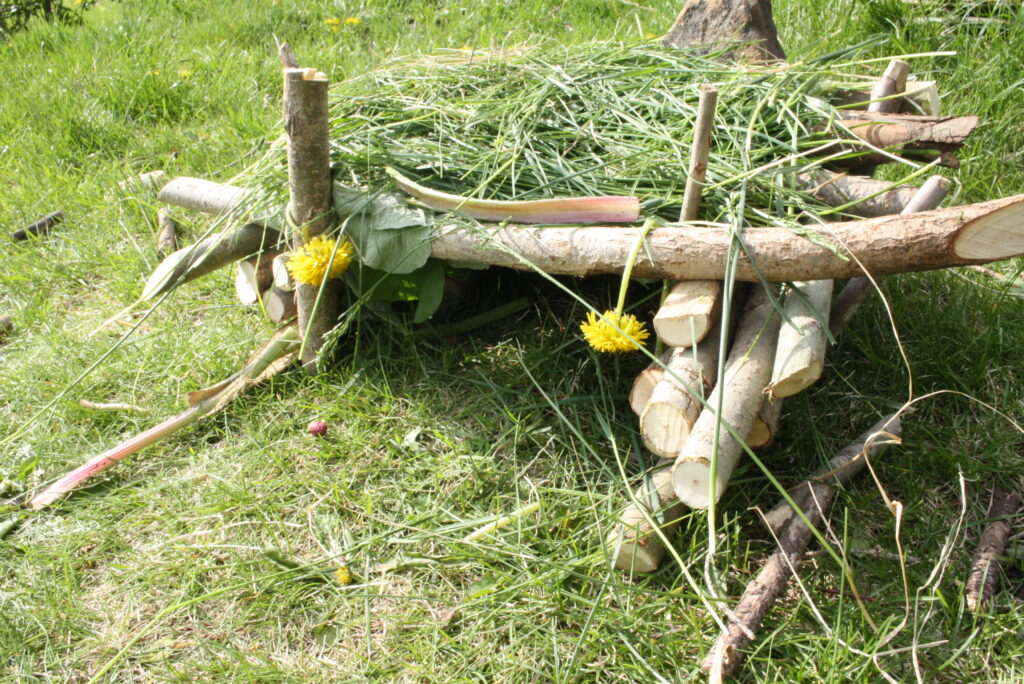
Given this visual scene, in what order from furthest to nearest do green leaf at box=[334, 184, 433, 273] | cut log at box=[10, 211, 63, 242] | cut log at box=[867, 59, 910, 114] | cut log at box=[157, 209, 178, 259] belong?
cut log at box=[10, 211, 63, 242]
cut log at box=[157, 209, 178, 259]
cut log at box=[867, 59, 910, 114]
green leaf at box=[334, 184, 433, 273]

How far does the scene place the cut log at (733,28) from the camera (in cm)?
339

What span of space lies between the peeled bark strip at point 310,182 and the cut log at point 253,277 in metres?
0.24

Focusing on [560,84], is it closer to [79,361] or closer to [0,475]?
[79,361]

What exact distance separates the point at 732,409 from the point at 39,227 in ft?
11.6

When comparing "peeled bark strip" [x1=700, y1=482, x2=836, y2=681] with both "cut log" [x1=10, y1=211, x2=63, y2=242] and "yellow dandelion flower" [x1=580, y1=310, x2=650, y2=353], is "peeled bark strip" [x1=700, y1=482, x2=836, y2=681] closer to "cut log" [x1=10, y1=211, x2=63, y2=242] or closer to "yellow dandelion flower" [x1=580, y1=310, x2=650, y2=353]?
"yellow dandelion flower" [x1=580, y1=310, x2=650, y2=353]

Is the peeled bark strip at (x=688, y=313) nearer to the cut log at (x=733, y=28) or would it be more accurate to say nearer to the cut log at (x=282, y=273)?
the cut log at (x=282, y=273)

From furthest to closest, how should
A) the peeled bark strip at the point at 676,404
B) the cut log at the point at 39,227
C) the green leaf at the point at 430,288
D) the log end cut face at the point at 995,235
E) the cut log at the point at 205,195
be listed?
the cut log at the point at 39,227
the cut log at the point at 205,195
the green leaf at the point at 430,288
the peeled bark strip at the point at 676,404
the log end cut face at the point at 995,235

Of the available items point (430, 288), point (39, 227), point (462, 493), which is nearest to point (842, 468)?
point (462, 493)

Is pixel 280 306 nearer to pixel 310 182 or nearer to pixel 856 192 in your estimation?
pixel 310 182

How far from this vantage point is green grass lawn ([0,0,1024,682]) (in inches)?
83.5

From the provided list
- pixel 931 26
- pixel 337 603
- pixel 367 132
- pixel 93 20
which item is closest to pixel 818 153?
pixel 367 132

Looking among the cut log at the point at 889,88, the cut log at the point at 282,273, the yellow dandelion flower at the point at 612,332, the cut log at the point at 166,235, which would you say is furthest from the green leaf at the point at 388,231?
the cut log at the point at 889,88

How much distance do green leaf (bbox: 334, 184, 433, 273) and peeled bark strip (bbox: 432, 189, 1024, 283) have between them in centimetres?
7

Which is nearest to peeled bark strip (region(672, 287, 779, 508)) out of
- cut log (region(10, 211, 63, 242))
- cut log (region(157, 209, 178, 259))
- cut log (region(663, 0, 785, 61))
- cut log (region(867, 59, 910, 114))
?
cut log (region(867, 59, 910, 114))
